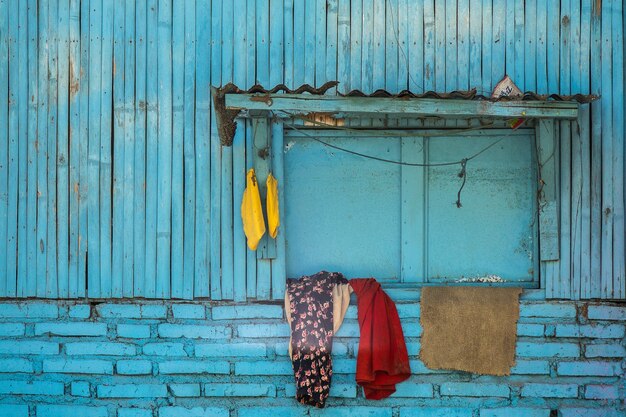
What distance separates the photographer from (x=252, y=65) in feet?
18.1

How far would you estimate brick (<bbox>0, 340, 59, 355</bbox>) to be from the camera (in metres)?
5.57

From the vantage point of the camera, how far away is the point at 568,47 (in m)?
5.52

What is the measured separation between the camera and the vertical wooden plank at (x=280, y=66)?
18.0 ft

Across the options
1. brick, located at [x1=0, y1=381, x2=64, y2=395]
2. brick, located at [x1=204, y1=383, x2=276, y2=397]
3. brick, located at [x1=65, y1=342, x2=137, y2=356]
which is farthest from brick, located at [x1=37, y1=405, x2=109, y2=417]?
brick, located at [x1=204, y1=383, x2=276, y2=397]

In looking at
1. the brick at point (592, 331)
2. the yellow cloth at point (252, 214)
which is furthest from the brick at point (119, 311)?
the brick at point (592, 331)

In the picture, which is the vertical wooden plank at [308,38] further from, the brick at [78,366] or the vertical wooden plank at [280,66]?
the brick at [78,366]

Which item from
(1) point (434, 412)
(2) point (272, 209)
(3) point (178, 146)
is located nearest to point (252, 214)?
(2) point (272, 209)

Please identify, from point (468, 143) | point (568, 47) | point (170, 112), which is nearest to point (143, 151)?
point (170, 112)

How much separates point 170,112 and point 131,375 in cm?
192

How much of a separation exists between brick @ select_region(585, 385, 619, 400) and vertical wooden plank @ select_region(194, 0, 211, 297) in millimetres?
2824

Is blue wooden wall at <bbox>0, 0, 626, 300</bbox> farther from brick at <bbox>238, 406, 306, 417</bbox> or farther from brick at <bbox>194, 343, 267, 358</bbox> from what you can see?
brick at <bbox>238, 406, 306, 417</bbox>

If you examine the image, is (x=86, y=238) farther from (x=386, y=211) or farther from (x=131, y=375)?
(x=386, y=211)

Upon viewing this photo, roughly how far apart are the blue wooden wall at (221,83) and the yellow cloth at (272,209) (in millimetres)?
274

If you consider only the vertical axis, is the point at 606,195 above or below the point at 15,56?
below
